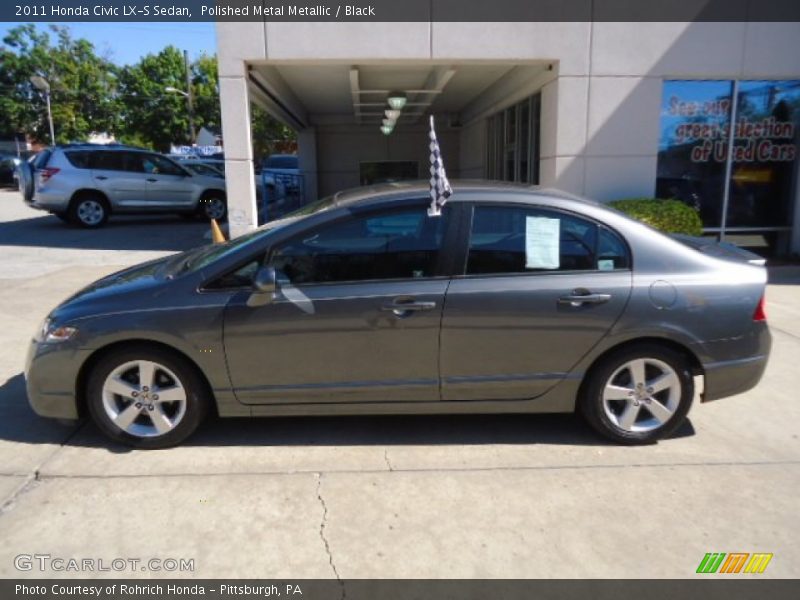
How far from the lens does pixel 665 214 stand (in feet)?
26.7

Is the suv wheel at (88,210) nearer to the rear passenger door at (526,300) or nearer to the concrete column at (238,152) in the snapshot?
the concrete column at (238,152)

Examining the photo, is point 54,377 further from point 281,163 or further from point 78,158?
point 281,163

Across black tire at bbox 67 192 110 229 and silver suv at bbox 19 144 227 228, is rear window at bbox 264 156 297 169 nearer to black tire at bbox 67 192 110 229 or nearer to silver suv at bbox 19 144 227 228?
silver suv at bbox 19 144 227 228

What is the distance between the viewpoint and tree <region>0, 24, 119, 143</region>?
43.7m

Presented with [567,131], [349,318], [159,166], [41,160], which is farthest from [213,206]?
[349,318]

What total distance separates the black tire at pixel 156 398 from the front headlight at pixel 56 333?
0.23m

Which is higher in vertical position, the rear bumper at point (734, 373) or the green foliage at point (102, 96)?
the green foliage at point (102, 96)

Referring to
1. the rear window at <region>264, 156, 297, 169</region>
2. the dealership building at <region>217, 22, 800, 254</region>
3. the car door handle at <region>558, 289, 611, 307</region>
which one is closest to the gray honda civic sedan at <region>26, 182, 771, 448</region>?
the car door handle at <region>558, 289, 611, 307</region>

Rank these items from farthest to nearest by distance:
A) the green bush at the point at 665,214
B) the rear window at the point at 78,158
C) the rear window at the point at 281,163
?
1. the rear window at the point at 281,163
2. the rear window at the point at 78,158
3. the green bush at the point at 665,214

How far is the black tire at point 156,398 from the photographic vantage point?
3.46 meters

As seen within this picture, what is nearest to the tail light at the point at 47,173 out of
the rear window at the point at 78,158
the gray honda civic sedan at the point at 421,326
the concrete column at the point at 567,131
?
the rear window at the point at 78,158

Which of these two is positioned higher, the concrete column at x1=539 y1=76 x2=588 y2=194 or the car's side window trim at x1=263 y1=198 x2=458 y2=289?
the concrete column at x1=539 y1=76 x2=588 y2=194

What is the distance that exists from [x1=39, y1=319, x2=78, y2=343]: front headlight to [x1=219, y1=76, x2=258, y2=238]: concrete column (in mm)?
5669
